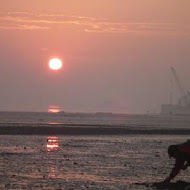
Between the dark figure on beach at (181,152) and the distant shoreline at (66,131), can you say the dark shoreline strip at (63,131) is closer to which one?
the distant shoreline at (66,131)

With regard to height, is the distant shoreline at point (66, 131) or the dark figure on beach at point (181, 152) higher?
the distant shoreline at point (66, 131)

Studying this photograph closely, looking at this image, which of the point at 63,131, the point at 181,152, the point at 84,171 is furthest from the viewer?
the point at 63,131

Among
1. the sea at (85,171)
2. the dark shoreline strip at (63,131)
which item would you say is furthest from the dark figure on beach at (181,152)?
the dark shoreline strip at (63,131)

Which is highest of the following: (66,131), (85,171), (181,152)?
(66,131)

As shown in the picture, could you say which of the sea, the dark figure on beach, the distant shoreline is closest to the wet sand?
the sea

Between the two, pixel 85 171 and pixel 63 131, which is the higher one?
pixel 63 131

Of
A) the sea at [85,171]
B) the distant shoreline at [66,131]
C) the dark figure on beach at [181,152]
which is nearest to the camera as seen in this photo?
the dark figure on beach at [181,152]

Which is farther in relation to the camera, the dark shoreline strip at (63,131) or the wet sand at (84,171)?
the dark shoreline strip at (63,131)

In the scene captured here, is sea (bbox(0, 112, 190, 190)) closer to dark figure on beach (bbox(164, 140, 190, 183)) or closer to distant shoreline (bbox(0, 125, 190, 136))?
dark figure on beach (bbox(164, 140, 190, 183))

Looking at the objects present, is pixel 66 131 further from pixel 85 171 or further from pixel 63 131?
pixel 85 171

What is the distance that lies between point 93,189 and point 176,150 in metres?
3.05

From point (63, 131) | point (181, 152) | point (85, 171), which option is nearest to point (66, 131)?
point (63, 131)

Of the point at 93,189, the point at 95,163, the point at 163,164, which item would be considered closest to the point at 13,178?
the point at 93,189

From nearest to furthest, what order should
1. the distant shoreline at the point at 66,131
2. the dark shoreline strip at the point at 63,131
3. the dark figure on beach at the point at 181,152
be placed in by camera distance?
the dark figure on beach at the point at 181,152 < the dark shoreline strip at the point at 63,131 < the distant shoreline at the point at 66,131
